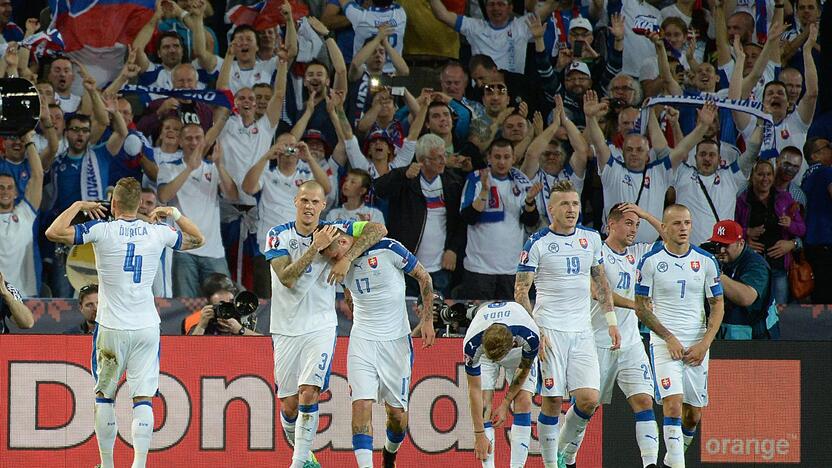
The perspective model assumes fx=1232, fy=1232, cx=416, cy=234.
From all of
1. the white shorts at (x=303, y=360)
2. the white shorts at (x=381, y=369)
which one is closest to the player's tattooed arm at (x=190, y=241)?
the white shorts at (x=303, y=360)

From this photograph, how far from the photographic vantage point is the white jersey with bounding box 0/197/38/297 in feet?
44.9

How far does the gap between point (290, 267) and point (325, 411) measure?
2283 millimetres

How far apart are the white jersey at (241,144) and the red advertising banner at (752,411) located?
605 cm

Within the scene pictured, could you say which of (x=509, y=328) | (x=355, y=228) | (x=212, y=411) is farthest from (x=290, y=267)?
(x=212, y=411)

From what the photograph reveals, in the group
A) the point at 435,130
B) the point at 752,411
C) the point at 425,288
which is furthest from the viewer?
the point at 435,130

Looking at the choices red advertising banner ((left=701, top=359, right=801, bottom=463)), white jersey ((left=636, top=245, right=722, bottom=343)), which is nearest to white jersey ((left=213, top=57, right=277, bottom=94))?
white jersey ((left=636, top=245, right=722, bottom=343))

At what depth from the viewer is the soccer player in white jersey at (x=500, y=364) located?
10.3 metres

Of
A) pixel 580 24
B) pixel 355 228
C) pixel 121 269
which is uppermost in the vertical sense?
pixel 580 24

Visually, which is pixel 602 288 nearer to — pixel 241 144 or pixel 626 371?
pixel 626 371

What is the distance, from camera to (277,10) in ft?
53.0

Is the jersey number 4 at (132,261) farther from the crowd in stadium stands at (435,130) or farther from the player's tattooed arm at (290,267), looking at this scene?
the crowd in stadium stands at (435,130)

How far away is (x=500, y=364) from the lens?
450 inches

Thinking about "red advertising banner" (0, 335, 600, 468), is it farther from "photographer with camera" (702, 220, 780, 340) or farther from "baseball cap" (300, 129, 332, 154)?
"baseball cap" (300, 129, 332, 154)

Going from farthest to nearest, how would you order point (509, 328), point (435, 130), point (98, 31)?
point (98, 31) < point (435, 130) < point (509, 328)
